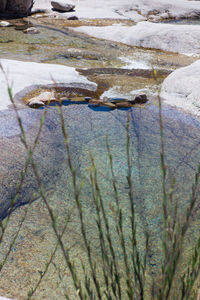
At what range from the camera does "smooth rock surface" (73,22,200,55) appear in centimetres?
720

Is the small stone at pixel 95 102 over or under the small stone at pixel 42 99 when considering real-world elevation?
under

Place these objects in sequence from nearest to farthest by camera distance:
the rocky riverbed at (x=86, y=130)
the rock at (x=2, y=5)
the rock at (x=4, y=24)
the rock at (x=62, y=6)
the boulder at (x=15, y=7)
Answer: the rocky riverbed at (x=86, y=130), the rock at (x=4, y=24), the rock at (x=2, y=5), the boulder at (x=15, y=7), the rock at (x=62, y=6)

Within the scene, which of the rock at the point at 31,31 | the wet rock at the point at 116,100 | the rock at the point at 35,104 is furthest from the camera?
the rock at the point at 31,31

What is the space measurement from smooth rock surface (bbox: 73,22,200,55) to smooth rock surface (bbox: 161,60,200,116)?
2.84 meters

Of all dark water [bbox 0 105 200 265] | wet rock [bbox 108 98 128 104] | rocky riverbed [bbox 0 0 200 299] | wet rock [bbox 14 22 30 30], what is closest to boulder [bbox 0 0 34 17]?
wet rock [bbox 14 22 30 30]

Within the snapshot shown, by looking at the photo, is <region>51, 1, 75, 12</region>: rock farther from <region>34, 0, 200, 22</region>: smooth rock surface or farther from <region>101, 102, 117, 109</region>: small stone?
<region>101, 102, 117, 109</region>: small stone

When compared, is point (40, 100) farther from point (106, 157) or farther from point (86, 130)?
point (106, 157)

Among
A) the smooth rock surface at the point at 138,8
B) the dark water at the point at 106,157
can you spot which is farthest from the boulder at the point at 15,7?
the dark water at the point at 106,157

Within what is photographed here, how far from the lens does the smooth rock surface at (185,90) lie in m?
3.85

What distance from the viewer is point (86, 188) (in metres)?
2.46

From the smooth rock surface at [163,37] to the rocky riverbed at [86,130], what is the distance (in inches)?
0.9

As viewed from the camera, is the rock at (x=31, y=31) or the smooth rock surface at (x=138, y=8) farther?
the smooth rock surface at (x=138, y=8)

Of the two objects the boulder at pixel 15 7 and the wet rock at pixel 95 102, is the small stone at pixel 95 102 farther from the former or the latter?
the boulder at pixel 15 7

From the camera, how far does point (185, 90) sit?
164 inches
